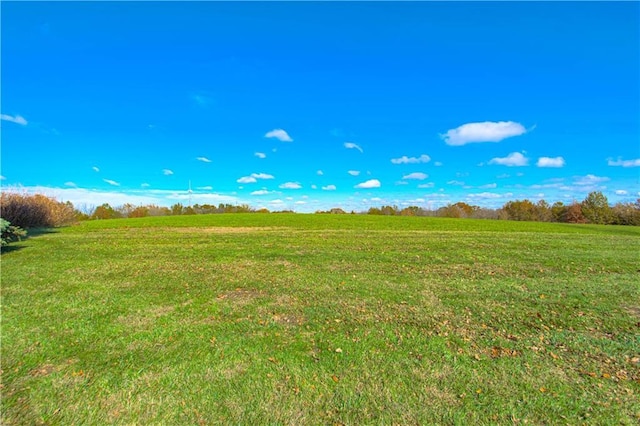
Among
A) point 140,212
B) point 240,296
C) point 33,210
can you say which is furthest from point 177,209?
point 240,296

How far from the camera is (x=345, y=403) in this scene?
2.86 metres

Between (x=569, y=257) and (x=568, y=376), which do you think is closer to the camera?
(x=568, y=376)

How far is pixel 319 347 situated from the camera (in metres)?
3.92

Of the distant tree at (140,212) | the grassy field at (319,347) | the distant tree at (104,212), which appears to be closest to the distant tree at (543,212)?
the grassy field at (319,347)

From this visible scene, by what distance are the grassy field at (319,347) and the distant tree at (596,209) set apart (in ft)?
174

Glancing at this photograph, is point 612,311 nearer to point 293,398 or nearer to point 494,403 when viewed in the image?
point 494,403

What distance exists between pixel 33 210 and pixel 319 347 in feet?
82.0

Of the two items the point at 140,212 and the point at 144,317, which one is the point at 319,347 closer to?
the point at 144,317

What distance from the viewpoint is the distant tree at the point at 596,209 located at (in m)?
46.1

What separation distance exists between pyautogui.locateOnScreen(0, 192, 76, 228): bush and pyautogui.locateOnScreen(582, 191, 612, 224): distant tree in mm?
69033

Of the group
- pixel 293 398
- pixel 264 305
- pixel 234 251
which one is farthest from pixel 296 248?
pixel 293 398

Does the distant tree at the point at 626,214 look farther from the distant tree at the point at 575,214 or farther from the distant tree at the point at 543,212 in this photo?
the distant tree at the point at 543,212

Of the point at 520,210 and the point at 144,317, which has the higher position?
the point at 520,210

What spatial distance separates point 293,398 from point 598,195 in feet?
220
